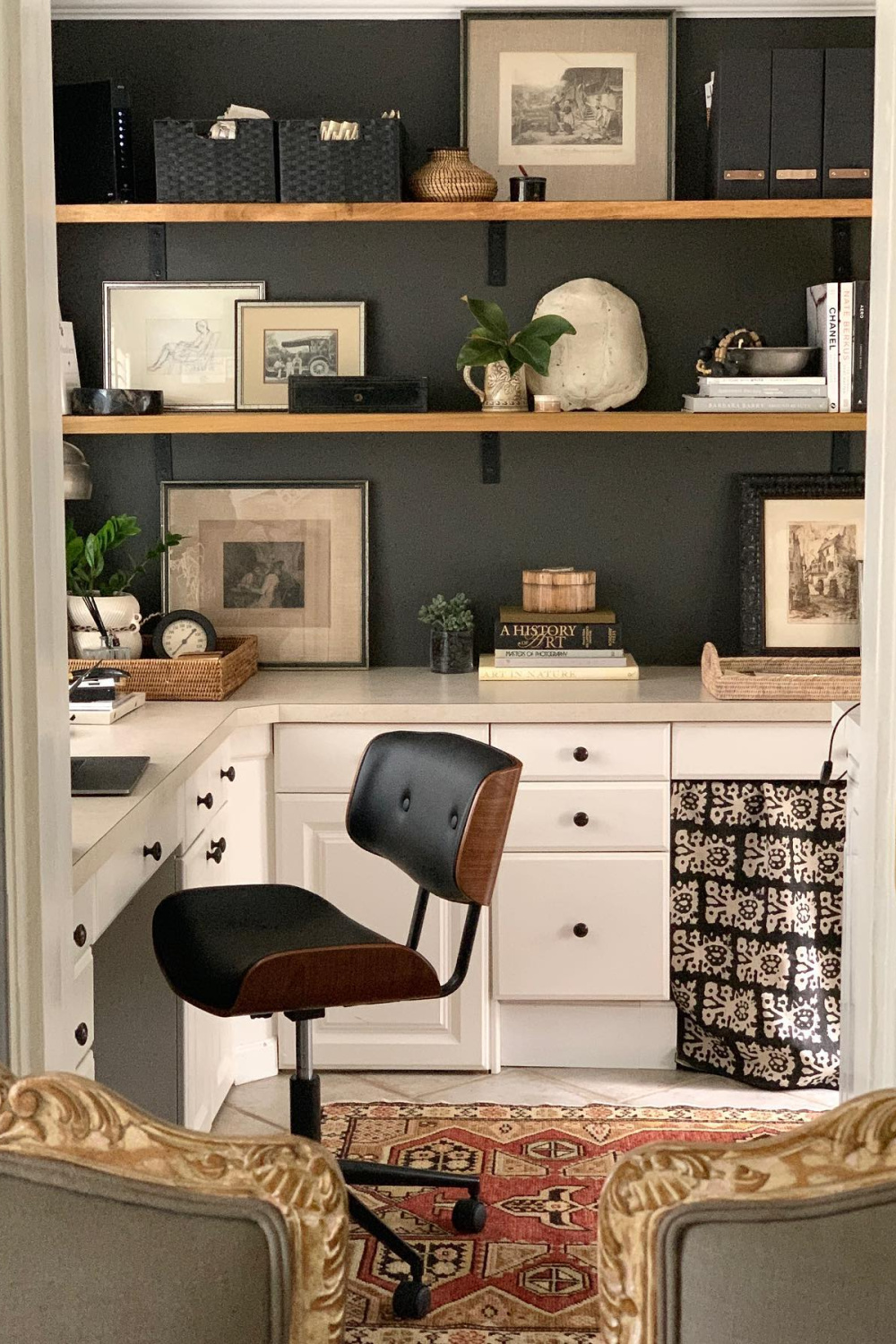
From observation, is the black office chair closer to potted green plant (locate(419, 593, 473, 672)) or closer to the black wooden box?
potted green plant (locate(419, 593, 473, 672))

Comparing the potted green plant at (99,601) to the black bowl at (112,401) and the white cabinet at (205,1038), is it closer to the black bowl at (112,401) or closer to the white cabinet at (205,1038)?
the black bowl at (112,401)

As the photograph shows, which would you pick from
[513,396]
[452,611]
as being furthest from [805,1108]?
[513,396]

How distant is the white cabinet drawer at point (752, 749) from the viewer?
3322 millimetres

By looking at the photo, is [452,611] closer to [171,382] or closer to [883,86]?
[171,382]

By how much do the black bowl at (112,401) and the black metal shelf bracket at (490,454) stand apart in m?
0.81

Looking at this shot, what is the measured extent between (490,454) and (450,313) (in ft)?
1.21

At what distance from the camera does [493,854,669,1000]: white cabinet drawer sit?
11.1ft

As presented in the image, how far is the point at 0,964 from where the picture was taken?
161 cm

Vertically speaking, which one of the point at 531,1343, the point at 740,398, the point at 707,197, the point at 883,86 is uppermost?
the point at 707,197

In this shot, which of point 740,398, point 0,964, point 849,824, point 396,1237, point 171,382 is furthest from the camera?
point 171,382

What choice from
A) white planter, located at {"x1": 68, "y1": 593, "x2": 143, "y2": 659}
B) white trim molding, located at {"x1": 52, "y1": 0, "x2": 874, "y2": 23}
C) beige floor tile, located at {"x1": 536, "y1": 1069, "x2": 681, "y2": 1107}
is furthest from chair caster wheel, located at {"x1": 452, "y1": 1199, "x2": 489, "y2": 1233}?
white trim molding, located at {"x1": 52, "y1": 0, "x2": 874, "y2": 23}

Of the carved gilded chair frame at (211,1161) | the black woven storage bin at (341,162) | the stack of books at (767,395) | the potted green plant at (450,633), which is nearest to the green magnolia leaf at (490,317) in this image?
the black woven storage bin at (341,162)

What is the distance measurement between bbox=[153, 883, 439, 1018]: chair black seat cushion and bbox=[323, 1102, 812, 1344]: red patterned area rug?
512mm

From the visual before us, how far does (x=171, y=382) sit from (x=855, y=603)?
5.84ft
